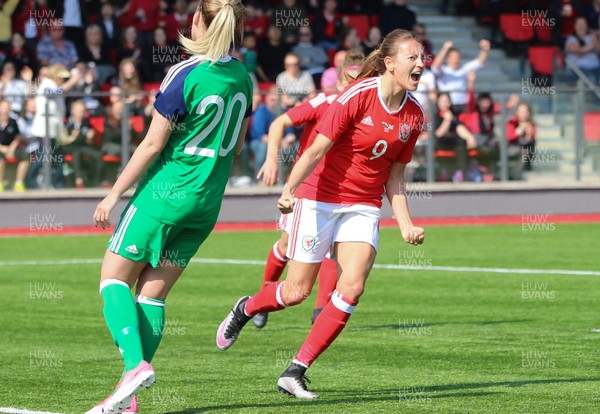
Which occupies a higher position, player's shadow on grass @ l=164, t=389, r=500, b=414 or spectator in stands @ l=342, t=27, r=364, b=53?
player's shadow on grass @ l=164, t=389, r=500, b=414

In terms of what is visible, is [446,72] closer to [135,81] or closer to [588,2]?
[135,81]

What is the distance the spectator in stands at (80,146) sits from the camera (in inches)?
797

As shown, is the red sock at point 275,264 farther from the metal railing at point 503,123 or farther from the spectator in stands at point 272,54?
the spectator in stands at point 272,54

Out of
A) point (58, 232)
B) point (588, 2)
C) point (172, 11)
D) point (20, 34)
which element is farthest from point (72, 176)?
point (588, 2)

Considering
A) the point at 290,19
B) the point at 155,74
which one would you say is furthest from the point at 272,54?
the point at 155,74

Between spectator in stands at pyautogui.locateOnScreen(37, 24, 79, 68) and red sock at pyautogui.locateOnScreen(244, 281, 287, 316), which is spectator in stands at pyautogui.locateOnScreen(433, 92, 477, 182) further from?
red sock at pyautogui.locateOnScreen(244, 281, 287, 316)

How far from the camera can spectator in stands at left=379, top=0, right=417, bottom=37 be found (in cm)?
2583

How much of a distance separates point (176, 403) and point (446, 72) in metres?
16.1

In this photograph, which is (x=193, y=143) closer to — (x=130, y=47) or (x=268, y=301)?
(x=268, y=301)

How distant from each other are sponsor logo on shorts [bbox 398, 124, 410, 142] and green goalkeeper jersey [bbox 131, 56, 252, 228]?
140 centimetres

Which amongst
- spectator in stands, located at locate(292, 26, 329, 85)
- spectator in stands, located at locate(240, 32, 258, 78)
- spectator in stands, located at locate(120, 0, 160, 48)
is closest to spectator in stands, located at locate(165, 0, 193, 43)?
spectator in stands, located at locate(120, 0, 160, 48)

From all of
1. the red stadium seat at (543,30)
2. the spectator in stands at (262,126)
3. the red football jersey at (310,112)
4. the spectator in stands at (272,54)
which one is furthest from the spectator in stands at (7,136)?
the red stadium seat at (543,30)

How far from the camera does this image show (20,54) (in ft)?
75.0

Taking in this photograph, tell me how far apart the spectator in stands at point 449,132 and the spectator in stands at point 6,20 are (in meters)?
7.39
